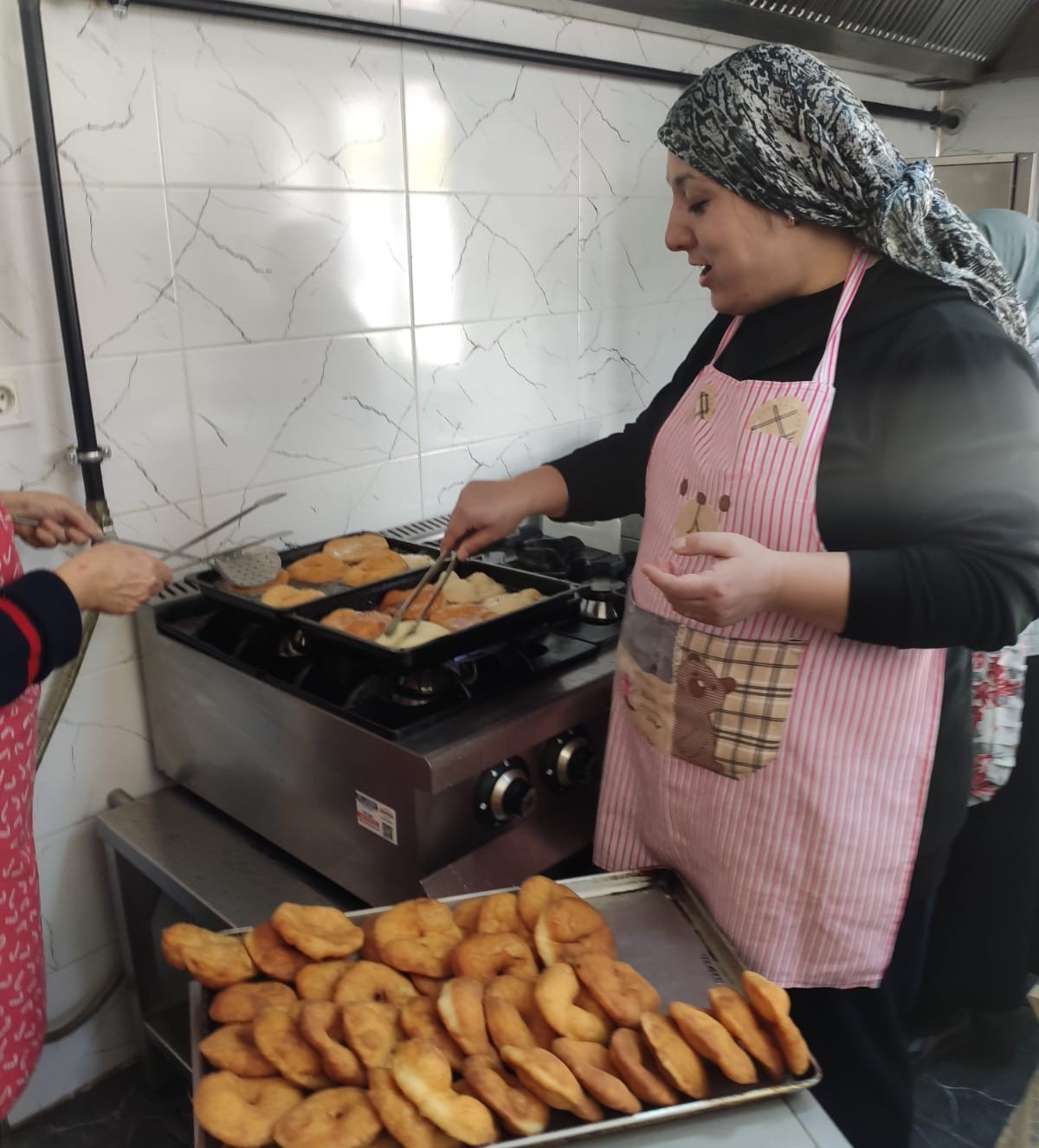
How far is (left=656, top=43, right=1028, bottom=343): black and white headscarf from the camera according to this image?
890 mm

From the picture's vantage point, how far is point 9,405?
1.20 meters

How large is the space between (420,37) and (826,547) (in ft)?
3.46

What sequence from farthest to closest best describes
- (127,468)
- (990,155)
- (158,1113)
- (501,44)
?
1. (990,155)
2. (501,44)
3. (158,1113)
4. (127,468)

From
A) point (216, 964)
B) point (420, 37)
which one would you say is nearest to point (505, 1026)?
point (216, 964)

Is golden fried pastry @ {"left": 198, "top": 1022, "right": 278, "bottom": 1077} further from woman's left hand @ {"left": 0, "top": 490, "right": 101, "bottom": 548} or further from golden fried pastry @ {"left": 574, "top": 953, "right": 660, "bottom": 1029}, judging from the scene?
woman's left hand @ {"left": 0, "top": 490, "right": 101, "bottom": 548}

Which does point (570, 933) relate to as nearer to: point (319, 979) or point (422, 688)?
point (319, 979)

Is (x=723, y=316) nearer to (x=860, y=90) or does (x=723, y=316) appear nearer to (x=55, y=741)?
(x=55, y=741)

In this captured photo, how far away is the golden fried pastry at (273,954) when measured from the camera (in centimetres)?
82

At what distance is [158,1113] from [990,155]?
255 cm

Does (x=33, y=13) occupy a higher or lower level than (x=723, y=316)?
higher

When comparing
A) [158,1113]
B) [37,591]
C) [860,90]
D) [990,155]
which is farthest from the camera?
[860,90]

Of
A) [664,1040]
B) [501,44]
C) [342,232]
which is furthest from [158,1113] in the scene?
[501,44]

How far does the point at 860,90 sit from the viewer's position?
244 cm

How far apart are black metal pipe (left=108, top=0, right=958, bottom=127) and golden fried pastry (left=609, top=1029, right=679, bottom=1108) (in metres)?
1.27
